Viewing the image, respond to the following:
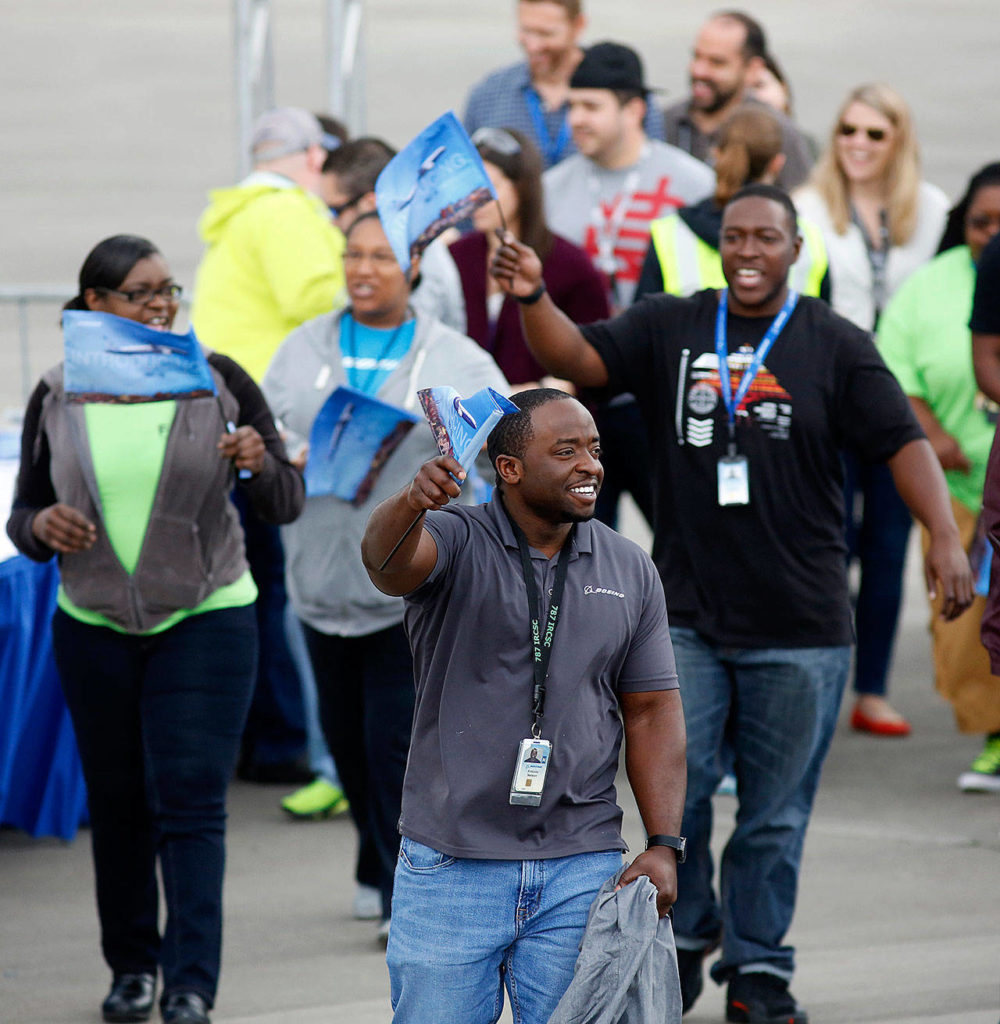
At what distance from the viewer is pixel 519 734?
3361 millimetres

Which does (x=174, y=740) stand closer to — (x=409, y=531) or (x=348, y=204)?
(x=409, y=531)

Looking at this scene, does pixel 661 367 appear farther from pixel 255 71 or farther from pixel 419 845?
pixel 255 71

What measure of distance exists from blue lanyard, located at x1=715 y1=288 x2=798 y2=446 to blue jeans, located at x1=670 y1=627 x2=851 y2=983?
576 millimetres

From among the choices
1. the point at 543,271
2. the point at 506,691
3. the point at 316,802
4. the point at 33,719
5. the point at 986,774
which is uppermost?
the point at 543,271

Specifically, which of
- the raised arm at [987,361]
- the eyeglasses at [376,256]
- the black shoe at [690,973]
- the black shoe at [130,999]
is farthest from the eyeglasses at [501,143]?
the black shoe at [130,999]

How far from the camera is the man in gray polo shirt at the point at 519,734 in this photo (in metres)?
3.33

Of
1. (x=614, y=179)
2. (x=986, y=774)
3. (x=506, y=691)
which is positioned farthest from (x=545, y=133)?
(x=506, y=691)

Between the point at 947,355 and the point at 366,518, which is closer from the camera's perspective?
the point at 366,518

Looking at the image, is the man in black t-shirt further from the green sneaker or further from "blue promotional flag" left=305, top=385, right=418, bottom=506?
the green sneaker

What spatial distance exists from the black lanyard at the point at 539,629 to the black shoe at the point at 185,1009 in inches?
63.5

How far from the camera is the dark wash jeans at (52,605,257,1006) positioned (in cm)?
456

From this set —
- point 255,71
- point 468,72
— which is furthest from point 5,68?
point 255,71

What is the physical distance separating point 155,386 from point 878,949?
259 centimetres

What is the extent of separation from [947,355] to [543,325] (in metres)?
2.62
